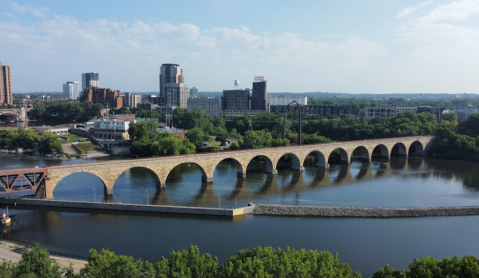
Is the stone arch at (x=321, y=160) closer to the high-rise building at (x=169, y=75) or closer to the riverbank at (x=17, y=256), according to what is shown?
the riverbank at (x=17, y=256)

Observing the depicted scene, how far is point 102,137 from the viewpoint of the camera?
75375mm

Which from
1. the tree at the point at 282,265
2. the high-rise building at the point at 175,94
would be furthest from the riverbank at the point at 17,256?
the high-rise building at the point at 175,94

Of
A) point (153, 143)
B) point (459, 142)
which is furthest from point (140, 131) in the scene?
point (459, 142)

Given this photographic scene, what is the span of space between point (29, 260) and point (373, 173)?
42.1 m

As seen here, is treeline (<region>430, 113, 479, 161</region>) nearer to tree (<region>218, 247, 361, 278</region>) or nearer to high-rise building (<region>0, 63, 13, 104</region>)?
tree (<region>218, 247, 361, 278</region>)

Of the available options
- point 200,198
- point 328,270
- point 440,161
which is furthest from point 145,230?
point 440,161

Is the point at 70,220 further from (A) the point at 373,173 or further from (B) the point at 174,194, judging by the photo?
(A) the point at 373,173

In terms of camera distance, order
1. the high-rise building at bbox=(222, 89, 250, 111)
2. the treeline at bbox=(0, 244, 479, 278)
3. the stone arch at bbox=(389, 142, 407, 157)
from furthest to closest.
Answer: the high-rise building at bbox=(222, 89, 250, 111), the stone arch at bbox=(389, 142, 407, 157), the treeline at bbox=(0, 244, 479, 278)

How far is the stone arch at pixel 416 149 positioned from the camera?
216 ft

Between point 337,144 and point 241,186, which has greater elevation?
point 337,144

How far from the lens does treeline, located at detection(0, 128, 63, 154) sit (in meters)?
65.1

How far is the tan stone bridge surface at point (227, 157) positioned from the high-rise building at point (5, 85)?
364 feet

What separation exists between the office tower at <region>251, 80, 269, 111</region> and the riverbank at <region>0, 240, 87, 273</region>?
94.5 metres

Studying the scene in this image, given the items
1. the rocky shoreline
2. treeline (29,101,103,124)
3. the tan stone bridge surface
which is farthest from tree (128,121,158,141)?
treeline (29,101,103,124)
